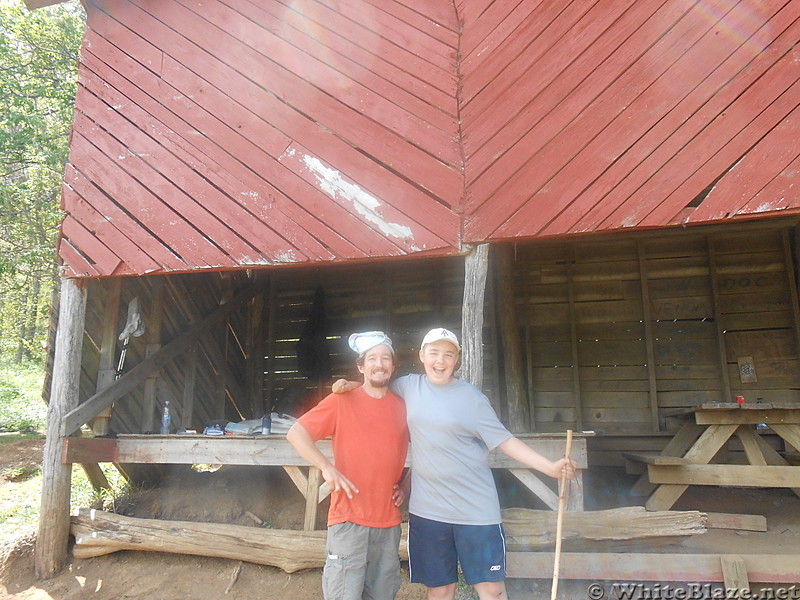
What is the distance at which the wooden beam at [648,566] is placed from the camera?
4.05m

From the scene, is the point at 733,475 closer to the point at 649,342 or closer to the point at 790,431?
the point at 790,431

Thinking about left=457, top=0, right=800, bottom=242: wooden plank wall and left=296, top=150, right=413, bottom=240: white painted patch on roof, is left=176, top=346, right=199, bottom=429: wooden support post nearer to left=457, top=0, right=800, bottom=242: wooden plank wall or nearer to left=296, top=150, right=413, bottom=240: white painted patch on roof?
left=296, top=150, right=413, bottom=240: white painted patch on roof

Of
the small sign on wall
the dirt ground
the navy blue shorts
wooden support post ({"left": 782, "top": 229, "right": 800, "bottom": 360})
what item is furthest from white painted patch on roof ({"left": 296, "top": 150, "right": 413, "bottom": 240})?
wooden support post ({"left": 782, "top": 229, "right": 800, "bottom": 360})

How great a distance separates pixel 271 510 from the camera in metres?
5.63

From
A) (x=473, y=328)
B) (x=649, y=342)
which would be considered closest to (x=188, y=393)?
(x=473, y=328)

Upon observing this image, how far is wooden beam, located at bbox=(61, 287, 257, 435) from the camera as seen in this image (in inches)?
202

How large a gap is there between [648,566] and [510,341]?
115 inches

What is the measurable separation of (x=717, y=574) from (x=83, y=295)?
18.3 ft

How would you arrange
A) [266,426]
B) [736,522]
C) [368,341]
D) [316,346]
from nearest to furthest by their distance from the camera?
[368,341]
[736,522]
[266,426]
[316,346]

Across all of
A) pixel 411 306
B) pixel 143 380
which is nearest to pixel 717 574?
pixel 411 306

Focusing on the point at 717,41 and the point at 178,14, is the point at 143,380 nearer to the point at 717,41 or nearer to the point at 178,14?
the point at 178,14

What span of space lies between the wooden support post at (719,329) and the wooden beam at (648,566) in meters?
2.62

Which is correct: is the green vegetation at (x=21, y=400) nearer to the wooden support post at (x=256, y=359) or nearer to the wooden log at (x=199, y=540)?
the wooden support post at (x=256, y=359)

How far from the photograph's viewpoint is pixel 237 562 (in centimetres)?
490
